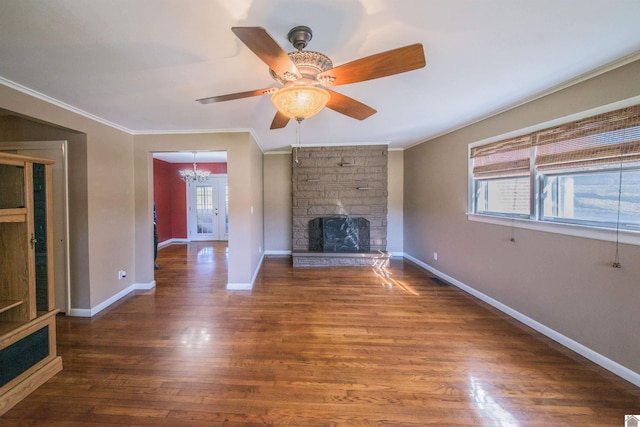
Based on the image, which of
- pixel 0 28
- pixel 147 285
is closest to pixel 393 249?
pixel 147 285

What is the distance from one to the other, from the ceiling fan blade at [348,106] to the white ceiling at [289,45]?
282mm

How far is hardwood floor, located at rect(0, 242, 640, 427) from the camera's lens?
1462 mm

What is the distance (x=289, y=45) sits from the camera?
4.96 feet

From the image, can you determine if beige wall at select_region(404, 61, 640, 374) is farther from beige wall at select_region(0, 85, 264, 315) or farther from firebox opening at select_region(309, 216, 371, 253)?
beige wall at select_region(0, 85, 264, 315)

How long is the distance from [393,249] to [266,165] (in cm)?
343

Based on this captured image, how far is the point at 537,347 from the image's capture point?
6.84 feet

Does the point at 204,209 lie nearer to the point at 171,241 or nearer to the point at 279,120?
the point at 171,241

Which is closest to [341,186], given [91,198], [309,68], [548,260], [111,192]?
[548,260]

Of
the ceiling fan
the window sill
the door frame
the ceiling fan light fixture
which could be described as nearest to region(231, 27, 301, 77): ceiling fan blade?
the ceiling fan

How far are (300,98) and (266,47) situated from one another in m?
0.29

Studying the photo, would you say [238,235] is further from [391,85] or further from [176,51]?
[391,85]

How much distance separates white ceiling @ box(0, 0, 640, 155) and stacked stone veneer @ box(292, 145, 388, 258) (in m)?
2.23

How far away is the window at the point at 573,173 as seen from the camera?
1.73m

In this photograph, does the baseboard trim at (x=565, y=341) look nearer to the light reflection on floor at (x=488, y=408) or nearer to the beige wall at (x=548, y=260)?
the beige wall at (x=548, y=260)
